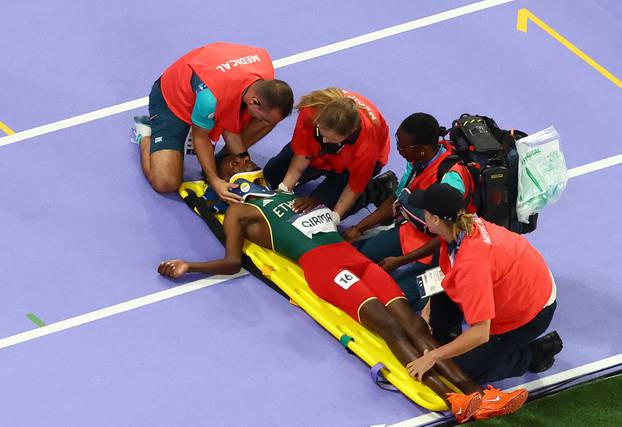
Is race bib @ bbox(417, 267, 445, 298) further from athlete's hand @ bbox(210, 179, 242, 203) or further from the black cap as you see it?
athlete's hand @ bbox(210, 179, 242, 203)

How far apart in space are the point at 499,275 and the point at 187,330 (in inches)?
96.7

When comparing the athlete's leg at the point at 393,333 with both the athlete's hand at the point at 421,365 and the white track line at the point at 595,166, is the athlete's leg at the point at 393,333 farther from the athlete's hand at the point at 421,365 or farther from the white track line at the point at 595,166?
the white track line at the point at 595,166

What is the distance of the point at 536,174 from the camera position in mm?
8914

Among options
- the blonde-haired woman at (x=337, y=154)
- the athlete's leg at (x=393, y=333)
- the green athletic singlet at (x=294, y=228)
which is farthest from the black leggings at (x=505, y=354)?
the blonde-haired woman at (x=337, y=154)

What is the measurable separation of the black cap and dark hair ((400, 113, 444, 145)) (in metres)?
1.06

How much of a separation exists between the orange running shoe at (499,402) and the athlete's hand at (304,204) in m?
2.15

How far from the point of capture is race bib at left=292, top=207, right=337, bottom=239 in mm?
9352

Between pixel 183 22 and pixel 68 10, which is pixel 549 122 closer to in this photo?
pixel 183 22

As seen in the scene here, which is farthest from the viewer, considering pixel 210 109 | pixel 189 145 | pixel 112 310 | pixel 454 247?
pixel 189 145

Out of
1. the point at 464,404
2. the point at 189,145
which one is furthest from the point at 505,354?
the point at 189,145

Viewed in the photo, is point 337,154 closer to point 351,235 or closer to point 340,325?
point 351,235

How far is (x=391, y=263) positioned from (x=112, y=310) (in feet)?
7.17

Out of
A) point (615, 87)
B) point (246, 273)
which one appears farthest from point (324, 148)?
point (615, 87)

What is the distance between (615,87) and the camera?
38.4ft
